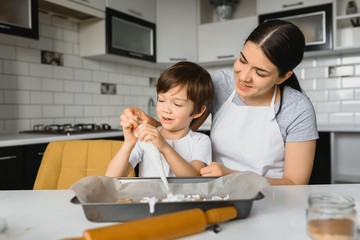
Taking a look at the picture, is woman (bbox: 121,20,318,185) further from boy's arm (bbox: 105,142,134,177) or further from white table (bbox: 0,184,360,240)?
white table (bbox: 0,184,360,240)

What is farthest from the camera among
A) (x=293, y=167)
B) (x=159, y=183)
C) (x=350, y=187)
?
(x=293, y=167)

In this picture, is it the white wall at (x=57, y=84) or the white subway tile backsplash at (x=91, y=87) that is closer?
the white wall at (x=57, y=84)

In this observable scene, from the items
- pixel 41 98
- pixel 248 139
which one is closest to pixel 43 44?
pixel 41 98

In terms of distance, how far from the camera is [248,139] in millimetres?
1411

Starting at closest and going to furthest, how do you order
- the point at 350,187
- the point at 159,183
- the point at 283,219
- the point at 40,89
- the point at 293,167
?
the point at 283,219, the point at 159,183, the point at 350,187, the point at 293,167, the point at 40,89

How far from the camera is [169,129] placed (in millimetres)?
1300

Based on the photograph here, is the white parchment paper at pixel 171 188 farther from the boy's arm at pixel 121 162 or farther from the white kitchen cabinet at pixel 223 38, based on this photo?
the white kitchen cabinet at pixel 223 38

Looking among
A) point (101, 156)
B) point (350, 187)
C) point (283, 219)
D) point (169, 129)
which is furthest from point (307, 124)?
point (101, 156)

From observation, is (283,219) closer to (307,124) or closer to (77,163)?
(307,124)

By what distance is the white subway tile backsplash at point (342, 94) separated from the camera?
3243 millimetres

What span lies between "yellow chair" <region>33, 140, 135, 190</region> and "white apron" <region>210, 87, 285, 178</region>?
41 cm

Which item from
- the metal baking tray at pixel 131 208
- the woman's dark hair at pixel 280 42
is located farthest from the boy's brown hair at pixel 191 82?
the metal baking tray at pixel 131 208

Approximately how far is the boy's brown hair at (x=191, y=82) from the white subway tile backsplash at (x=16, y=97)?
1646mm

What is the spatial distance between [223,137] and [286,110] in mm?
271
